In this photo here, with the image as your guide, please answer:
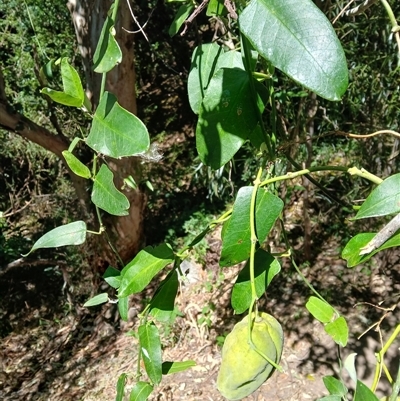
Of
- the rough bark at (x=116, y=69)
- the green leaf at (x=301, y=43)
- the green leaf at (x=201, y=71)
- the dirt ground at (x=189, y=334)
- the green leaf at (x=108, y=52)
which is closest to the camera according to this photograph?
the green leaf at (x=301, y=43)

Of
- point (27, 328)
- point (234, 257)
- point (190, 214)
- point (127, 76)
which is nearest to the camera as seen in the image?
point (234, 257)

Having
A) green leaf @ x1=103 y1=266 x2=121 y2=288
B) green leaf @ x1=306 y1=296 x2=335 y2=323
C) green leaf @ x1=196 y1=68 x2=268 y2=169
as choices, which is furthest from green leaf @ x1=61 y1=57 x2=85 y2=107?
green leaf @ x1=306 y1=296 x2=335 y2=323

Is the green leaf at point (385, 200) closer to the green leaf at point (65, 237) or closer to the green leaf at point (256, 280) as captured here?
the green leaf at point (256, 280)

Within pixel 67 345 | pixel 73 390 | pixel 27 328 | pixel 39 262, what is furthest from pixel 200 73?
pixel 27 328

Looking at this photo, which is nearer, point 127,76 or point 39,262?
point 127,76

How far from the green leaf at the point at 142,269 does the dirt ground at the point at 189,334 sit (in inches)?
57.5

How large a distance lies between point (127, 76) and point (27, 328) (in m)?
1.57

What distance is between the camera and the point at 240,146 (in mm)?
471

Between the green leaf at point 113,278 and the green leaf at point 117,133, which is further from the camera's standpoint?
the green leaf at point 113,278

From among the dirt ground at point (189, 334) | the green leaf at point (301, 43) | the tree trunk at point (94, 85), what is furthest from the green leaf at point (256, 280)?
the dirt ground at point (189, 334)

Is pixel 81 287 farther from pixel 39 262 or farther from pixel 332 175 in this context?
pixel 332 175

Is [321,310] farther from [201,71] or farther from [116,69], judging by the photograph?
[116,69]

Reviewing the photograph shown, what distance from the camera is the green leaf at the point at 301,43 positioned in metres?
0.30

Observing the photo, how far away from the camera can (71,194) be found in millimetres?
2625
